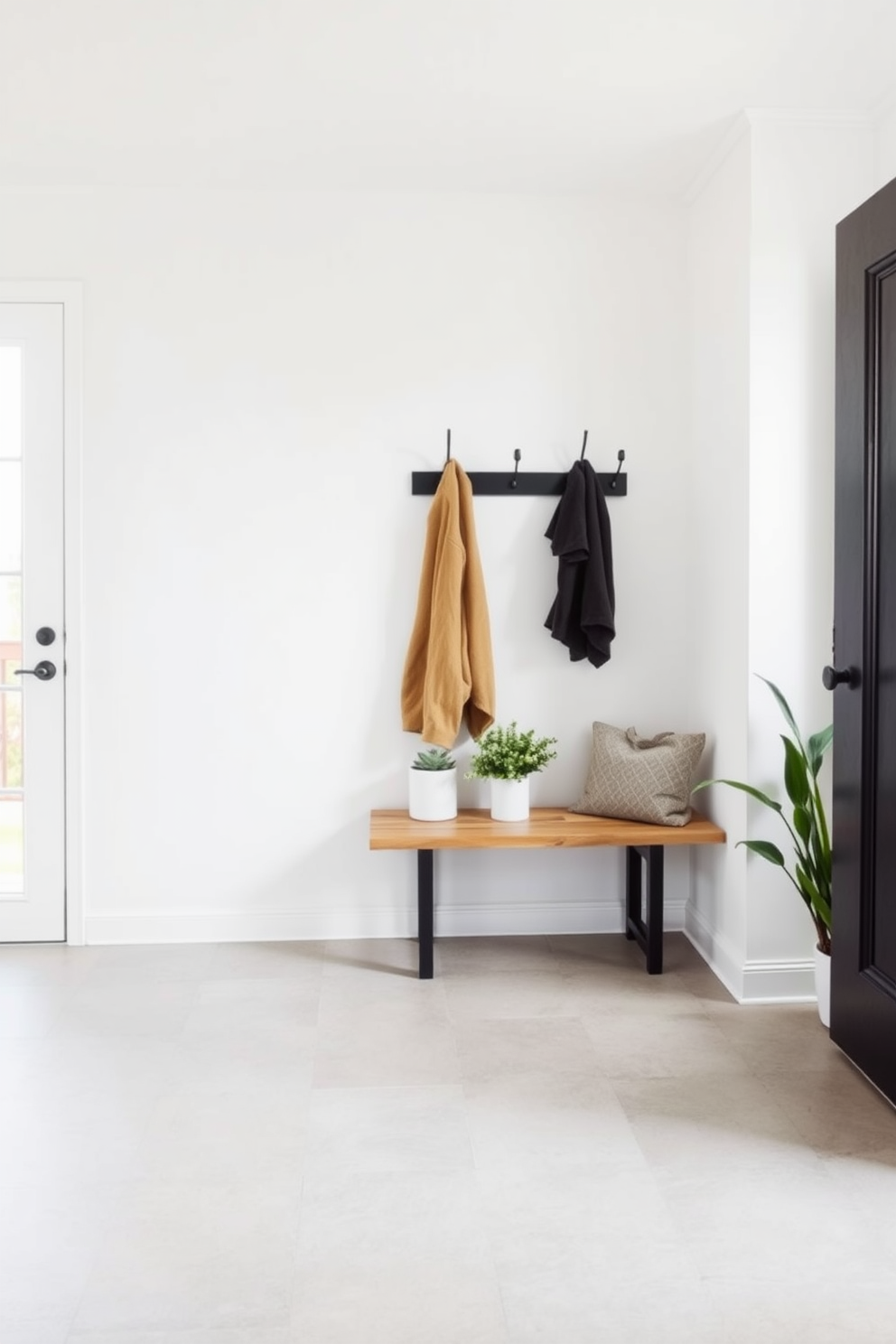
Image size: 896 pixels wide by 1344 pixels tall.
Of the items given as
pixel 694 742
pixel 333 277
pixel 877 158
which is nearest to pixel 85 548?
pixel 333 277

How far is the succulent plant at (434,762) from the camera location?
3.34 m

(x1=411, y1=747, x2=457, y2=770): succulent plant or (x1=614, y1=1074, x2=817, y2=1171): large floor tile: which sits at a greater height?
(x1=411, y1=747, x2=457, y2=770): succulent plant

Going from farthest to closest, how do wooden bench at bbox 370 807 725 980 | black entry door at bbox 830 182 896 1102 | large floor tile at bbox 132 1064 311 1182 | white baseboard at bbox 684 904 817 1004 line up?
wooden bench at bbox 370 807 725 980, white baseboard at bbox 684 904 817 1004, black entry door at bbox 830 182 896 1102, large floor tile at bbox 132 1064 311 1182

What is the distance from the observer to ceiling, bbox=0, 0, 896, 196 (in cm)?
240

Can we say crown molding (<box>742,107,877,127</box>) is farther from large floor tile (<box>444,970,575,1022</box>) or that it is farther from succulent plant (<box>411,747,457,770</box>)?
large floor tile (<box>444,970,575,1022</box>)

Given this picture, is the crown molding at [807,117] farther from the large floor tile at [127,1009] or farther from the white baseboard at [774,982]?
the large floor tile at [127,1009]

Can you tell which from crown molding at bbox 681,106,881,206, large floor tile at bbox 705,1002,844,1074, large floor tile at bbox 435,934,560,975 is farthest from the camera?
large floor tile at bbox 435,934,560,975

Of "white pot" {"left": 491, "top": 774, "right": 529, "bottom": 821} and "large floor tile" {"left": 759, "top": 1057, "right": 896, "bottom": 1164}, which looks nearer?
"large floor tile" {"left": 759, "top": 1057, "right": 896, "bottom": 1164}

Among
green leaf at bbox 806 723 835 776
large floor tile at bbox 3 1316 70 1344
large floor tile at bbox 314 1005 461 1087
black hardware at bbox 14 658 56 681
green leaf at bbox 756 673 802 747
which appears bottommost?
large floor tile at bbox 3 1316 70 1344

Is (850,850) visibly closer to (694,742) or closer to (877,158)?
(694,742)

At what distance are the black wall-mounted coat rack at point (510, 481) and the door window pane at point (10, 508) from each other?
1.23 metres

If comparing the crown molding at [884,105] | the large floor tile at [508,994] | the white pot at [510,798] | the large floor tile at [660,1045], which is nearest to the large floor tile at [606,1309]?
the large floor tile at [660,1045]

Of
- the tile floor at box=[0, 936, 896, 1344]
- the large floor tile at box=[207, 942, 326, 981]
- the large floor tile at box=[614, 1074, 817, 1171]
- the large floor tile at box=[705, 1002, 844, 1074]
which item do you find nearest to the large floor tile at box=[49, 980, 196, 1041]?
the tile floor at box=[0, 936, 896, 1344]

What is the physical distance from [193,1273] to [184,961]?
159 centimetres
